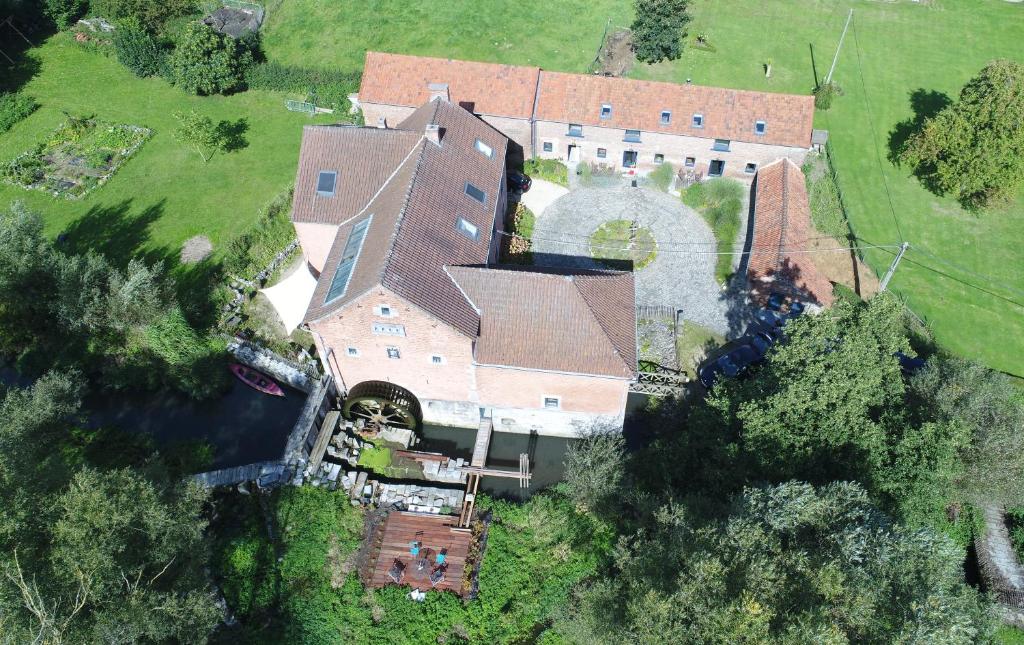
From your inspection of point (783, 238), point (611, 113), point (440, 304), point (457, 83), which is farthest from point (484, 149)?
point (783, 238)

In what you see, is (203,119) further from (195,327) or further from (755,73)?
(755,73)

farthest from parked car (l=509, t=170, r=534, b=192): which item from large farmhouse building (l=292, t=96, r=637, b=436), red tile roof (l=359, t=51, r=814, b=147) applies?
large farmhouse building (l=292, t=96, r=637, b=436)

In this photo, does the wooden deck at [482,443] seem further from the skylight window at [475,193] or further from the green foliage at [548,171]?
the green foliage at [548,171]

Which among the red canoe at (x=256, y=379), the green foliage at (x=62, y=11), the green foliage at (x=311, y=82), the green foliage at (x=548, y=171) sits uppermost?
the green foliage at (x=62, y=11)

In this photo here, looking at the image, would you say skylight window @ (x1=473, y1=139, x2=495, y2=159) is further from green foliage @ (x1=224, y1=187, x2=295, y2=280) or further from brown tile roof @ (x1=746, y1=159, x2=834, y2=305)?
brown tile roof @ (x1=746, y1=159, x2=834, y2=305)

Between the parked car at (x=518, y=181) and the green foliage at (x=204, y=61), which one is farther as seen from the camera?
the green foliage at (x=204, y=61)

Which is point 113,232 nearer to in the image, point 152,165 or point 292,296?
point 152,165

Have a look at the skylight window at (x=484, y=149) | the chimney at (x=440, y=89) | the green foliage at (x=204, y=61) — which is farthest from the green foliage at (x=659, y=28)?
the green foliage at (x=204, y=61)
